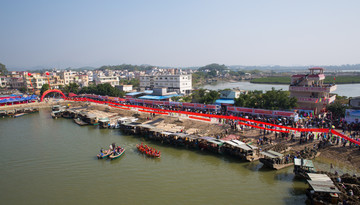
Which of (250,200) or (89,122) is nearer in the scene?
(250,200)

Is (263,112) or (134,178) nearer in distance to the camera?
(134,178)

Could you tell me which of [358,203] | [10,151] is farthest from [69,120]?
[358,203]

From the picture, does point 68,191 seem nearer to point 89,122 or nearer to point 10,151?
point 10,151

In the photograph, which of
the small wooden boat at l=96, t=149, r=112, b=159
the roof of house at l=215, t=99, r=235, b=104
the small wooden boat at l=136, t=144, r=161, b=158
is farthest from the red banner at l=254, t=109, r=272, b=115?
the small wooden boat at l=96, t=149, r=112, b=159

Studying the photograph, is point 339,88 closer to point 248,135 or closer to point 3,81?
point 248,135

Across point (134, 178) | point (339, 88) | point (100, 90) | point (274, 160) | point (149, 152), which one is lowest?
point (134, 178)

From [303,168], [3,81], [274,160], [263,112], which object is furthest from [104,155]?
[3,81]
